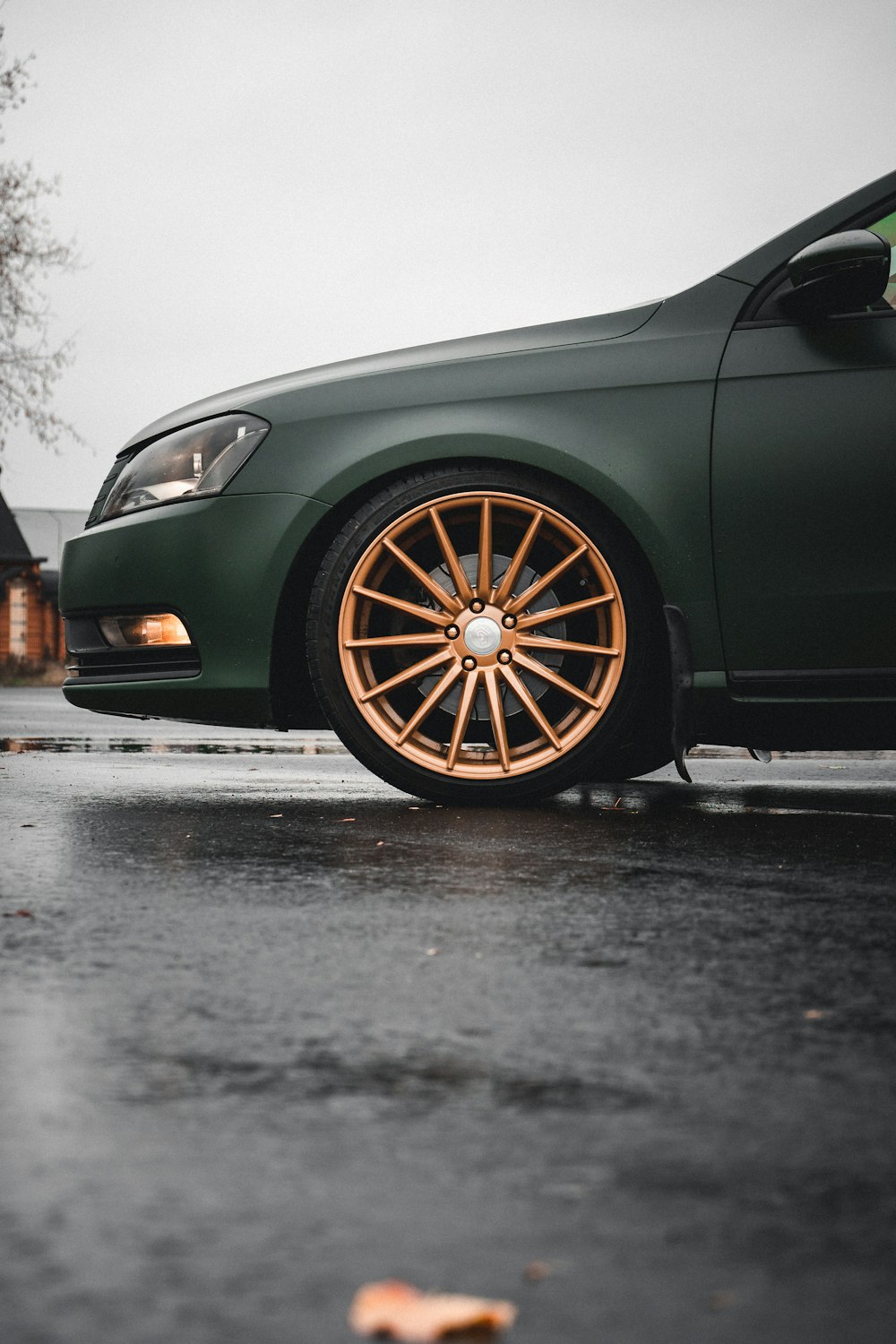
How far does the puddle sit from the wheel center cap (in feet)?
12.0

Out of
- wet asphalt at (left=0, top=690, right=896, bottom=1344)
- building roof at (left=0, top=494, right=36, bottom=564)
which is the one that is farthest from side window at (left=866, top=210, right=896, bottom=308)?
building roof at (left=0, top=494, right=36, bottom=564)

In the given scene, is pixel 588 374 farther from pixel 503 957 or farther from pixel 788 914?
pixel 503 957

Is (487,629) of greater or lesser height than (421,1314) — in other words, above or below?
above

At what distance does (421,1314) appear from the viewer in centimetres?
138

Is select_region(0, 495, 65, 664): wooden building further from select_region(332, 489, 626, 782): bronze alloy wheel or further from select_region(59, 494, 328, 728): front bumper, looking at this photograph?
select_region(332, 489, 626, 782): bronze alloy wheel

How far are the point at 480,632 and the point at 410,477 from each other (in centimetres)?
50

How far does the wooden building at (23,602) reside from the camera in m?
41.6

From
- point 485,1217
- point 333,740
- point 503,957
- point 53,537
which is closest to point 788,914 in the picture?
point 503,957

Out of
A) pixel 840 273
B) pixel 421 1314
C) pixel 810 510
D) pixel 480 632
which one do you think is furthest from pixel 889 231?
pixel 421 1314

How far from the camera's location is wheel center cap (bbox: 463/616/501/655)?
15.9ft

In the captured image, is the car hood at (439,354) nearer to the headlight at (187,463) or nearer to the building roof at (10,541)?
the headlight at (187,463)

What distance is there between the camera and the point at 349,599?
4.82 meters

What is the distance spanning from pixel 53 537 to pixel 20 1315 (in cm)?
5787

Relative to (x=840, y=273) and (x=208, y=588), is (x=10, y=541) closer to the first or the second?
(x=208, y=588)
